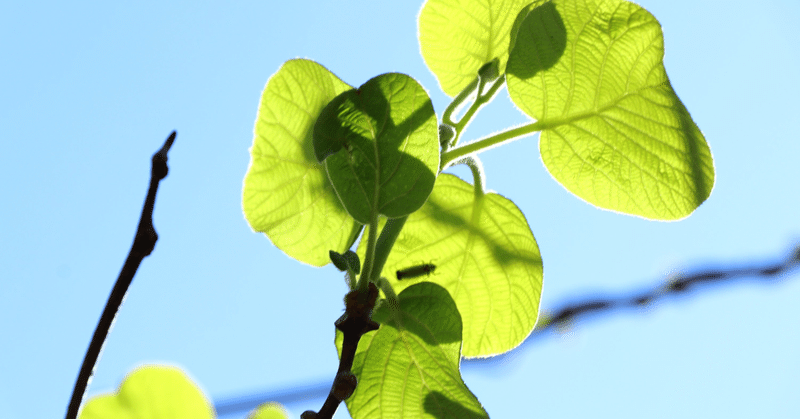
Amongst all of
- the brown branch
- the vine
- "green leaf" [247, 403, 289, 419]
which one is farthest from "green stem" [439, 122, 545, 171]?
"green leaf" [247, 403, 289, 419]

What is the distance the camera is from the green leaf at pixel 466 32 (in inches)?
20.0

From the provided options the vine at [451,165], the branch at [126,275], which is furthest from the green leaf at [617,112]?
the branch at [126,275]

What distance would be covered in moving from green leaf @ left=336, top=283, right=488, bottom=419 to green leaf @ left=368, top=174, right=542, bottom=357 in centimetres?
8

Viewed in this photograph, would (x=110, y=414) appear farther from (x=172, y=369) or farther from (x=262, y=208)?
(x=262, y=208)

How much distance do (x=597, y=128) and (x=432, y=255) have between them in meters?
0.18

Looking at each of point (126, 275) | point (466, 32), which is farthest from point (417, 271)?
point (126, 275)

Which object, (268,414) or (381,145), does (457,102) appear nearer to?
(381,145)

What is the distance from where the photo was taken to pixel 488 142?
1.55ft

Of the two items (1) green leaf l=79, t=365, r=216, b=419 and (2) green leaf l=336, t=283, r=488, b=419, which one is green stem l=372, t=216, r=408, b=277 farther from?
(1) green leaf l=79, t=365, r=216, b=419

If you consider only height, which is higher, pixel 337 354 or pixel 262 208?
pixel 262 208

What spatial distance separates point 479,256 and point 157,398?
31cm

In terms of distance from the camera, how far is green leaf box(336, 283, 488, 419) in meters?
0.44

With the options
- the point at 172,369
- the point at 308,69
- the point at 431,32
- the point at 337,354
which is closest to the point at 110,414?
the point at 172,369

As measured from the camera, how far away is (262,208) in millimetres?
490
